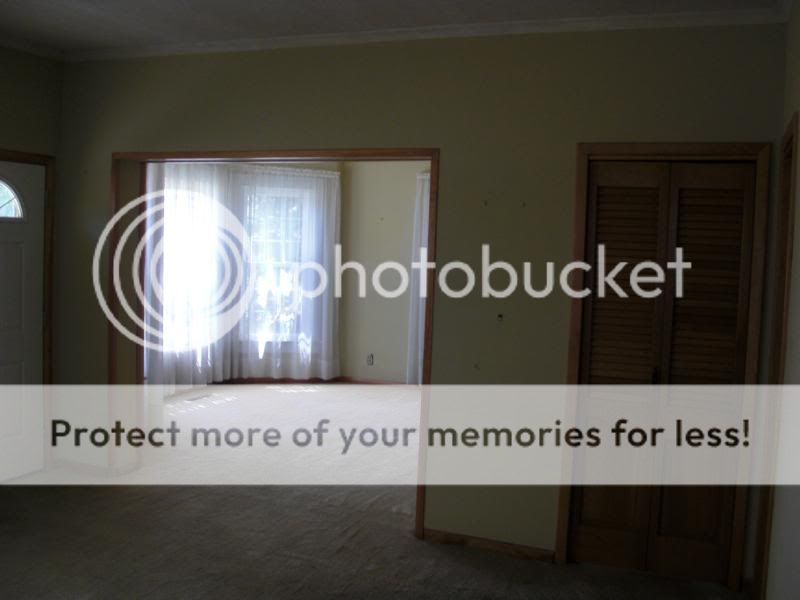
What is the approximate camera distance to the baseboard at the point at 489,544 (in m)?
3.66

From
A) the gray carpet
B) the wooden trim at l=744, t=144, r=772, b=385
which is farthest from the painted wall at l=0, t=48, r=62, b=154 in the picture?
the wooden trim at l=744, t=144, r=772, b=385

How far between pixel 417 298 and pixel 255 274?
1663mm

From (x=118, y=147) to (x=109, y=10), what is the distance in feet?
3.31

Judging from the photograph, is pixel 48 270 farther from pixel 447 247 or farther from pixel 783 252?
pixel 783 252

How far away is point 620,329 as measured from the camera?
3545mm

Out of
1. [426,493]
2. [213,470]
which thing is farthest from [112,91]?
[426,493]

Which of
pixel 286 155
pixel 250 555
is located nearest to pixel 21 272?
pixel 286 155

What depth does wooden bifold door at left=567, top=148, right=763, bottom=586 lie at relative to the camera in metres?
3.36

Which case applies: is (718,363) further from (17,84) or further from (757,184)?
(17,84)

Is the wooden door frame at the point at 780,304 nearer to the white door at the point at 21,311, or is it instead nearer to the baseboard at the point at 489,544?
the baseboard at the point at 489,544

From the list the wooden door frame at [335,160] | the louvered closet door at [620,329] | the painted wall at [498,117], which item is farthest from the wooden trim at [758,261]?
the wooden door frame at [335,160]

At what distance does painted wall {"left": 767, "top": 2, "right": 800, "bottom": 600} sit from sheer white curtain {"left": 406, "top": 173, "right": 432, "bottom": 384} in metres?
4.56

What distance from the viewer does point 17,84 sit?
4352 millimetres

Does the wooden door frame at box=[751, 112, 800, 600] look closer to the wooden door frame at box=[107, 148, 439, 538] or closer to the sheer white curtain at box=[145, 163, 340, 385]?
the wooden door frame at box=[107, 148, 439, 538]
